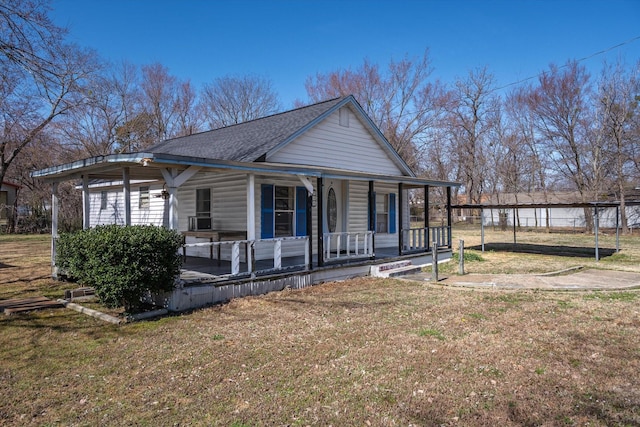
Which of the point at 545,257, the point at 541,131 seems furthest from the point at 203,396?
the point at 541,131

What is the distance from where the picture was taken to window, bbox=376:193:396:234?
15055 millimetres

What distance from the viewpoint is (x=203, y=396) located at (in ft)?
13.4

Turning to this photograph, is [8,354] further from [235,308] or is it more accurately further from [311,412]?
[311,412]

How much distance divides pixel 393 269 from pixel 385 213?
146 inches

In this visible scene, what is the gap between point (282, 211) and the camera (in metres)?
11.7

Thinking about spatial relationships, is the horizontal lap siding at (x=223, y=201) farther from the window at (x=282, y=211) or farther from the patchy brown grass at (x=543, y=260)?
the patchy brown grass at (x=543, y=260)

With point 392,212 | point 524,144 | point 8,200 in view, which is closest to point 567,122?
point 524,144

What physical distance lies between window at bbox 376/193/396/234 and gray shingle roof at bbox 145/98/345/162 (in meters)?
3.95

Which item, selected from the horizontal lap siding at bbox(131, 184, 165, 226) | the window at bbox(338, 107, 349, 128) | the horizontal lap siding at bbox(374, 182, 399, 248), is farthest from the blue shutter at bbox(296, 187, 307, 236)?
the horizontal lap siding at bbox(131, 184, 165, 226)

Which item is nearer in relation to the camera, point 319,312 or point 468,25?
point 319,312

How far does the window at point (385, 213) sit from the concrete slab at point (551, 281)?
351 cm

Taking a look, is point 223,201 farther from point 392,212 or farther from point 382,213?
point 392,212

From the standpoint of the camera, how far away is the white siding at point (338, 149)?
12.2 meters

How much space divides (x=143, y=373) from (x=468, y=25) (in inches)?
784
